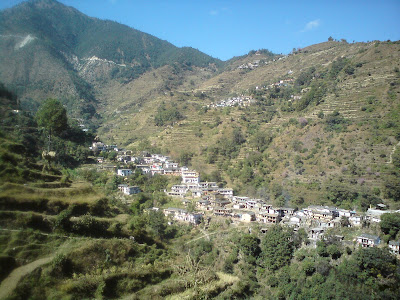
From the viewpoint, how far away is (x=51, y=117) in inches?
871

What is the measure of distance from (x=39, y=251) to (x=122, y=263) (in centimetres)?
262

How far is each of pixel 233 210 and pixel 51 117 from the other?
15.8m

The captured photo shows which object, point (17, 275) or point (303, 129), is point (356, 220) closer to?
point (303, 129)

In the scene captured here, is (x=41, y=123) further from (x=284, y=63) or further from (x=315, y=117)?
(x=284, y=63)

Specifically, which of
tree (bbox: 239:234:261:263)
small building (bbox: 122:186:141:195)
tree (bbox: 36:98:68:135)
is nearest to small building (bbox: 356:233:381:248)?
tree (bbox: 239:234:261:263)

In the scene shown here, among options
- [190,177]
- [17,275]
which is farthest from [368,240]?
[17,275]

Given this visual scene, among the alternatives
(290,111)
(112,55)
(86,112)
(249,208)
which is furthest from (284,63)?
(112,55)

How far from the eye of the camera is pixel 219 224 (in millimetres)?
21109

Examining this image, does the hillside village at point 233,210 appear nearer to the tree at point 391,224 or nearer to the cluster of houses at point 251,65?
the tree at point 391,224

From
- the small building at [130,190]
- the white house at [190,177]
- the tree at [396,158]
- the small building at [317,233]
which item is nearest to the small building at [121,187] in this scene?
the small building at [130,190]

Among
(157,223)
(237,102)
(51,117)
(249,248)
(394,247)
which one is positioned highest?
(237,102)

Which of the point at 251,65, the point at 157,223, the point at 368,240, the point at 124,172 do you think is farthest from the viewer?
the point at 251,65

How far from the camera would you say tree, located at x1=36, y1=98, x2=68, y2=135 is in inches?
863

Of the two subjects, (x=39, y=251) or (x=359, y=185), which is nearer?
(x=39, y=251)
